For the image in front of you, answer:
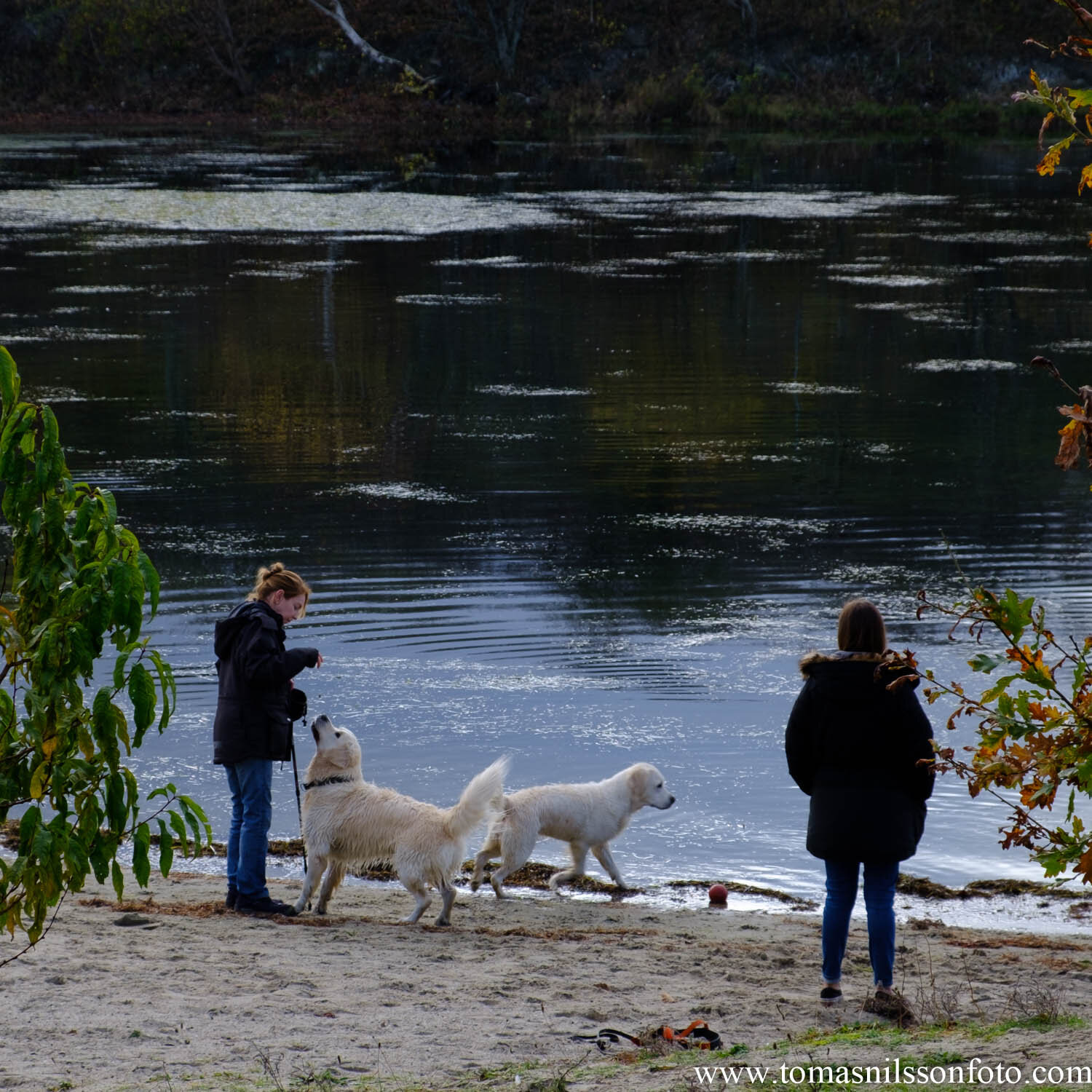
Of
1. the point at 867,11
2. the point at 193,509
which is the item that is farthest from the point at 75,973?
the point at 867,11

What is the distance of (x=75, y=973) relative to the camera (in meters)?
6.15

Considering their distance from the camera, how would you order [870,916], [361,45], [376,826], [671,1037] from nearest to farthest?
[671,1037] < [870,916] < [376,826] < [361,45]

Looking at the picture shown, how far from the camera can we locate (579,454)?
57.1ft

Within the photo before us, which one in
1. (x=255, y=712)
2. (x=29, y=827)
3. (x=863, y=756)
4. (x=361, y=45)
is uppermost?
(x=361, y=45)

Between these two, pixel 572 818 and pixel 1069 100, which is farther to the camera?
pixel 572 818

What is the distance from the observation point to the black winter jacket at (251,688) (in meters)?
7.17

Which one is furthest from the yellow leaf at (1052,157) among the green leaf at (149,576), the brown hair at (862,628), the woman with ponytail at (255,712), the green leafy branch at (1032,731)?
the woman with ponytail at (255,712)

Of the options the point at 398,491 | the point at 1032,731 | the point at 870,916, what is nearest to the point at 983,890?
the point at 870,916

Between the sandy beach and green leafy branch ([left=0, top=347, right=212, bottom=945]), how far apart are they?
0.99m

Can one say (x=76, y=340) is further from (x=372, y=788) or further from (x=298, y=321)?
(x=372, y=788)

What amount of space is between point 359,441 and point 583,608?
6.25 m

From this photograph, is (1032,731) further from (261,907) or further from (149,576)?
(261,907)

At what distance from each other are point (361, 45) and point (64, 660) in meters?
68.4

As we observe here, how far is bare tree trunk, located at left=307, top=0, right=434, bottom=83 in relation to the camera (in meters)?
67.4
